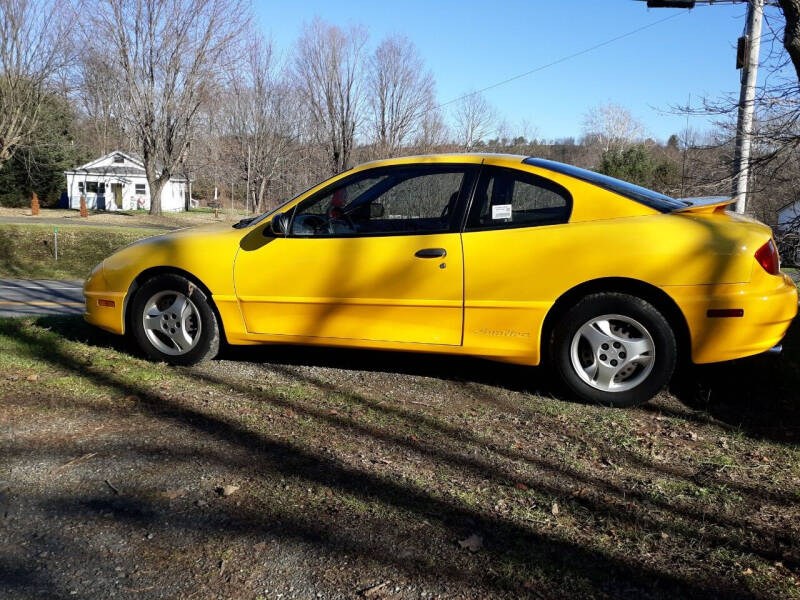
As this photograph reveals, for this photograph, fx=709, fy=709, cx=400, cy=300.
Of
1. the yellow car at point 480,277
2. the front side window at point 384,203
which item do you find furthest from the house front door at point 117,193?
the front side window at point 384,203

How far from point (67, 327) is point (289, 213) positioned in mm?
2751

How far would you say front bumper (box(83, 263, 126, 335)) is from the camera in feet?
17.7

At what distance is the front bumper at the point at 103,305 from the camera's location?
540cm

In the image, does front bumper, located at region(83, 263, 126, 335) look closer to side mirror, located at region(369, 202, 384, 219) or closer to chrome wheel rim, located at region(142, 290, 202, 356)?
chrome wheel rim, located at region(142, 290, 202, 356)

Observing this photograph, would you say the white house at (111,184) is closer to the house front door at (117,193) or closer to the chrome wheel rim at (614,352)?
the house front door at (117,193)

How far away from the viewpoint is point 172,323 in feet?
17.1

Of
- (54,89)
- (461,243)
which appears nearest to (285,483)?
(461,243)

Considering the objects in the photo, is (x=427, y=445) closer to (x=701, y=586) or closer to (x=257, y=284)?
(x=701, y=586)

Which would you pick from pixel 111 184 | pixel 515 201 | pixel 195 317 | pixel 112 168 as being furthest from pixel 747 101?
pixel 111 184

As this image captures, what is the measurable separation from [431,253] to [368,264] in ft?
1.48

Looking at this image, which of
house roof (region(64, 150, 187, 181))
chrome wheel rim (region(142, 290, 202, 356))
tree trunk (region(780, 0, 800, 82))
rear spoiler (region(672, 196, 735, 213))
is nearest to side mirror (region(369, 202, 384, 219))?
chrome wheel rim (region(142, 290, 202, 356))

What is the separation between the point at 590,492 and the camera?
123 inches

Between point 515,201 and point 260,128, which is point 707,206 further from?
point 260,128

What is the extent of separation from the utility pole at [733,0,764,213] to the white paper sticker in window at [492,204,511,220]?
380 cm
